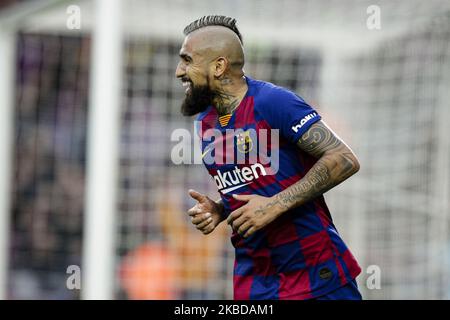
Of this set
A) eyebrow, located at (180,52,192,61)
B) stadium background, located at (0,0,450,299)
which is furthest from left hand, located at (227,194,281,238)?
stadium background, located at (0,0,450,299)

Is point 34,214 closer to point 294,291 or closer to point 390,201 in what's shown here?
point 390,201

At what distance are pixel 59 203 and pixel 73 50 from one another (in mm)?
1590

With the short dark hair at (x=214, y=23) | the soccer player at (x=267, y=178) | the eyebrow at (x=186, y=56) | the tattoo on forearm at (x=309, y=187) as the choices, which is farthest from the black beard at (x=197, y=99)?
the tattoo on forearm at (x=309, y=187)

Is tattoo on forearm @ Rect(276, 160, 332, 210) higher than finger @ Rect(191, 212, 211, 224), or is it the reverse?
tattoo on forearm @ Rect(276, 160, 332, 210)

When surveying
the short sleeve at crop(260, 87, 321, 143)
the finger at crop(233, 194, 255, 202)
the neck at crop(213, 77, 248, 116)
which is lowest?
the finger at crop(233, 194, 255, 202)

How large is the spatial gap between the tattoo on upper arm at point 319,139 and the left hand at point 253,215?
245 millimetres

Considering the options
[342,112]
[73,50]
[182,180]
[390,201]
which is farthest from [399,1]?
[73,50]

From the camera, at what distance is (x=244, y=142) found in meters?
3.58

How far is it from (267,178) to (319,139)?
0.94 feet

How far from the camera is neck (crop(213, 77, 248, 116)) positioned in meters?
3.58

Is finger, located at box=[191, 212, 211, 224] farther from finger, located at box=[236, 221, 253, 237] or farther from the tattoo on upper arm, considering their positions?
the tattoo on upper arm

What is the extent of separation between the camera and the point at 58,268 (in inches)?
377

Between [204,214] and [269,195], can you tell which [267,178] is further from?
[204,214]
